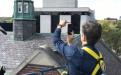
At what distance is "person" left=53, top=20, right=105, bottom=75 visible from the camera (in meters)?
5.22

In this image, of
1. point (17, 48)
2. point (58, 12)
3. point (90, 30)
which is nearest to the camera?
point (90, 30)

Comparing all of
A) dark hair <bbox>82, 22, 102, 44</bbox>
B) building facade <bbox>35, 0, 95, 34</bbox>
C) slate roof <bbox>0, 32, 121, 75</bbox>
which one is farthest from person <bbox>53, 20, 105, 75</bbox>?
building facade <bbox>35, 0, 95, 34</bbox>

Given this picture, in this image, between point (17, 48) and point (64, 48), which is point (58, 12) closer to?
point (17, 48)

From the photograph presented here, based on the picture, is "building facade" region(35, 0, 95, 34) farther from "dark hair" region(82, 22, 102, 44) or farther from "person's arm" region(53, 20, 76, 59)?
"dark hair" region(82, 22, 102, 44)

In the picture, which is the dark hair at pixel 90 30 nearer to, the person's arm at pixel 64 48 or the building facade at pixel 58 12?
the person's arm at pixel 64 48

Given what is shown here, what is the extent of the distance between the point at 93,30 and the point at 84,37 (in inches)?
5.2

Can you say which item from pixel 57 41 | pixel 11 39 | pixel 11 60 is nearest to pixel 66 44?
pixel 57 41

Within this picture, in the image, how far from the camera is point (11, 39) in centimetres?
3456

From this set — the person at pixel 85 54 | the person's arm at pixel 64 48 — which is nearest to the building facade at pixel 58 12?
the person's arm at pixel 64 48

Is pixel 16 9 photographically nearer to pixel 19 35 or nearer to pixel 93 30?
pixel 19 35

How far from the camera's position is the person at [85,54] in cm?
522

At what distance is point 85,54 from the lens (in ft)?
17.3

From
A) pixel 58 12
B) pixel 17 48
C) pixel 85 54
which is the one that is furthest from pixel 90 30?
pixel 58 12

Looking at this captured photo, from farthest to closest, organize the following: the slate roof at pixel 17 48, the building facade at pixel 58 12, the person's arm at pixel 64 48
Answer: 1. the building facade at pixel 58 12
2. the slate roof at pixel 17 48
3. the person's arm at pixel 64 48
